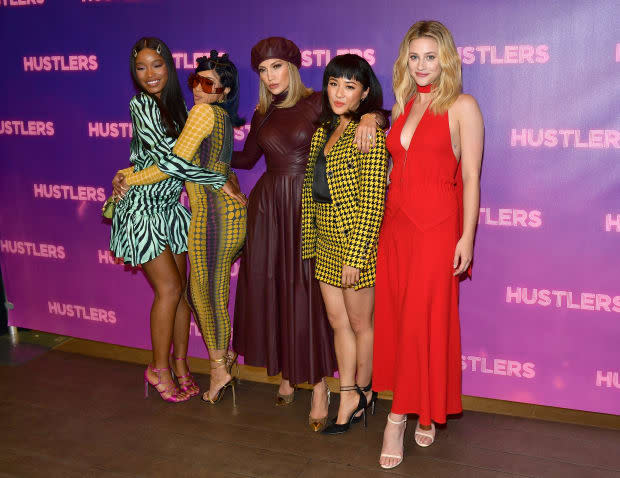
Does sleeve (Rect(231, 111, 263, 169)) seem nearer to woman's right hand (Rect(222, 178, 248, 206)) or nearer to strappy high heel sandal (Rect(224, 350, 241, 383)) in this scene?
woman's right hand (Rect(222, 178, 248, 206))

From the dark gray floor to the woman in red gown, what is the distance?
0.25m

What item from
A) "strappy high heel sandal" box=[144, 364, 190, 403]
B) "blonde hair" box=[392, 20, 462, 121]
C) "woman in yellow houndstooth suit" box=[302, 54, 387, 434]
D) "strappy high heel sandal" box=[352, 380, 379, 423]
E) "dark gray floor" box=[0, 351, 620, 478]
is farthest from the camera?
"strappy high heel sandal" box=[144, 364, 190, 403]

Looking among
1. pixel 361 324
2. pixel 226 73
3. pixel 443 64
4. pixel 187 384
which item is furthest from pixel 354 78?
pixel 187 384

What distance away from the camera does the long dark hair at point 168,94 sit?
3330 millimetres

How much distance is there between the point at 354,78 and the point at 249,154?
2.82 ft

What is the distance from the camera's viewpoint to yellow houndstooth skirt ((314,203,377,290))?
2.94m

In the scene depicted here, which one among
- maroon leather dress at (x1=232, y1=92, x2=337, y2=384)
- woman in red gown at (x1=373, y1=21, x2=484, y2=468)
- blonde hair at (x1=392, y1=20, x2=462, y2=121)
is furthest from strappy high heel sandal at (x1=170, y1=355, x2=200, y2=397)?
blonde hair at (x1=392, y1=20, x2=462, y2=121)

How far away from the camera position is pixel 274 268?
3.35 metres

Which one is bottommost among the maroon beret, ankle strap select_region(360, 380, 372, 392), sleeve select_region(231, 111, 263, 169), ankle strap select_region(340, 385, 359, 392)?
ankle strap select_region(360, 380, 372, 392)

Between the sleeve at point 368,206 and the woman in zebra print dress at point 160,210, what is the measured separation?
81 cm

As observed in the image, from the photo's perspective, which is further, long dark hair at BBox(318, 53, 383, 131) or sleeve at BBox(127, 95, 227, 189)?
sleeve at BBox(127, 95, 227, 189)

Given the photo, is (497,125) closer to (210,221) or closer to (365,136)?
(365,136)

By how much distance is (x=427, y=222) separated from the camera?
276 centimetres

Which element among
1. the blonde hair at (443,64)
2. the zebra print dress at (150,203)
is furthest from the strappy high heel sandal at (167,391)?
the blonde hair at (443,64)
